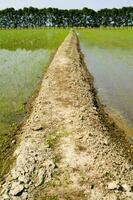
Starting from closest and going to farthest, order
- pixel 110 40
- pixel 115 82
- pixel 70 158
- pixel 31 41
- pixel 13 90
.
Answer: pixel 70 158 < pixel 13 90 < pixel 115 82 < pixel 31 41 < pixel 110 40

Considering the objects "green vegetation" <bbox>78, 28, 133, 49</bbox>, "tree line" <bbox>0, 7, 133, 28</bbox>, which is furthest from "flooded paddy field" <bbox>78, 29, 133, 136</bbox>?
"tree line" <bbox>0, 7, 133, 28</bbox>

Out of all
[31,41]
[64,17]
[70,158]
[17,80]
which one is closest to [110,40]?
[31,41]

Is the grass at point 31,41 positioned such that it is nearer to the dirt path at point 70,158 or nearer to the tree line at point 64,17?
the dirt path at point 70,158

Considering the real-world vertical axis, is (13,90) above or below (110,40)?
above

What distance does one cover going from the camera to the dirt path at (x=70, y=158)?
1066 cm

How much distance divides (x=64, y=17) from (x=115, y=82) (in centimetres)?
13428

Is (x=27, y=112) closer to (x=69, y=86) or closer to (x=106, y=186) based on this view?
(x=69, y=86)

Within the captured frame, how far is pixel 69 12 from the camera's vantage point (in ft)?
507

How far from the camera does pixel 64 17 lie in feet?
513

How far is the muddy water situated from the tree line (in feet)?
369

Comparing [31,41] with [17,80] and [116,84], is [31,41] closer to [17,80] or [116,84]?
[17,80]

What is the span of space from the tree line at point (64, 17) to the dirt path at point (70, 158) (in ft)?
450

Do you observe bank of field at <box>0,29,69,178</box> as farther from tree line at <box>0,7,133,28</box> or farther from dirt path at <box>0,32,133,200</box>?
tree line at <box>0,7,133,28</box>

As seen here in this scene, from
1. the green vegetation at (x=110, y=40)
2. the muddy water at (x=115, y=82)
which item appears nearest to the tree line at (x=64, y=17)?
the green vegetation at (x=110, y=40)
